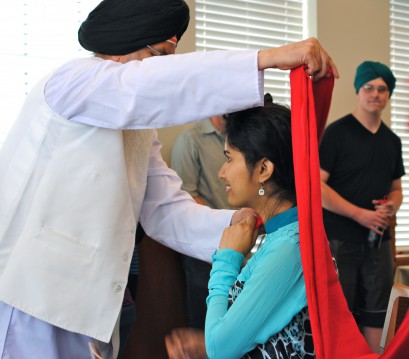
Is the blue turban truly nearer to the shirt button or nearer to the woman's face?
the woman's face

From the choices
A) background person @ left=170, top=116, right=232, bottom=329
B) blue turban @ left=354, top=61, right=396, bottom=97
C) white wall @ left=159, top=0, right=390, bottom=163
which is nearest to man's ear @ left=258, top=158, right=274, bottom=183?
background person @ left=170, top=116, right=232, bottom=329

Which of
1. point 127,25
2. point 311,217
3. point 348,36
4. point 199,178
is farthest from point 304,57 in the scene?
point 348,36

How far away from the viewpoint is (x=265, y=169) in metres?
1.57

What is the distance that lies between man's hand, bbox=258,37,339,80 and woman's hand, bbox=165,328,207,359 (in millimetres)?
628

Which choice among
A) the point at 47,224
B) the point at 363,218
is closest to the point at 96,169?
the point at 47,224

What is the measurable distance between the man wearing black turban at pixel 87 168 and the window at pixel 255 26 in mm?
2387

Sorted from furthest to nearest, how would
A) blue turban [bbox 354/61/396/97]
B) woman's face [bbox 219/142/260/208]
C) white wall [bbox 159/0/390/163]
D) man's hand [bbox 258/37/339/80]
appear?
white wall [bbox 159/0/390/163] → blue turban [bbox 354/61/396/97] → woman's face [bbox 219/142/260/208] → man's hand [bbox 258/37/339/80]

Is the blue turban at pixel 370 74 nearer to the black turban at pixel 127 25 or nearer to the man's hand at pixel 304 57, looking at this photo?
the black turban at pixel 127 25

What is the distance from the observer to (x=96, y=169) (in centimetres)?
155

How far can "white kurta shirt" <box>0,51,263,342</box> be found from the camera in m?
1.40

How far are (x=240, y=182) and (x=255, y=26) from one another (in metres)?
2.90

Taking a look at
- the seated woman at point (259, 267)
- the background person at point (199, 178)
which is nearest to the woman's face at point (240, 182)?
the seated woman at point (259, 267)

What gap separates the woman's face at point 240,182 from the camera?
1.58m

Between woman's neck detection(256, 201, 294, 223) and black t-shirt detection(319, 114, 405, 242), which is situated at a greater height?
woman's neck detection(256, 201, 294, 223)
